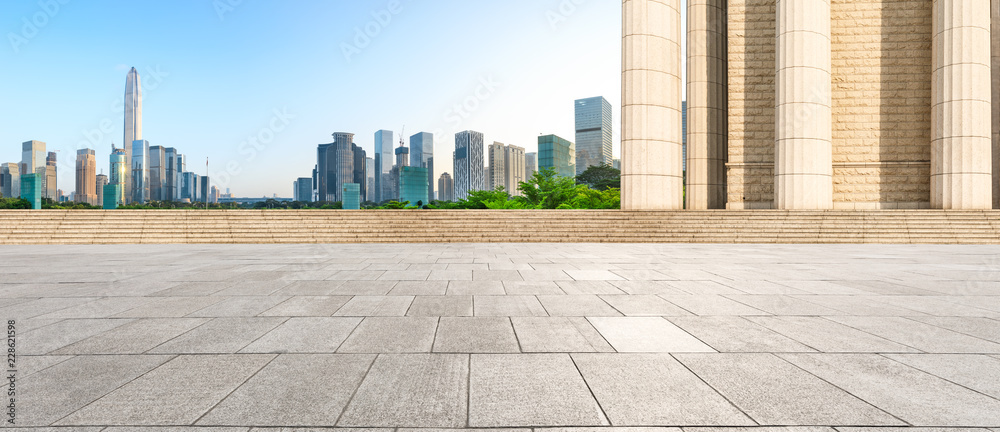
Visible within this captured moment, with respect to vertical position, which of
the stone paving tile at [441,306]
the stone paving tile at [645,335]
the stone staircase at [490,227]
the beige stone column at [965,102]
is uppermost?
the beige stone column at [965,102]

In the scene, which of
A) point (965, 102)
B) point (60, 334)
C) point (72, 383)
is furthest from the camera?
point (965, 102)

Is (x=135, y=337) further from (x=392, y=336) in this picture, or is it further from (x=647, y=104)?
(x=647, y=104)

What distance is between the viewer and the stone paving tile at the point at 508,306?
5.76 m

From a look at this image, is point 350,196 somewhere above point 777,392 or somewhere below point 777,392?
above

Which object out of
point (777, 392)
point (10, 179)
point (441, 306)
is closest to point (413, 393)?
point (777, 392)

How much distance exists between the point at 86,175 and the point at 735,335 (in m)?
211

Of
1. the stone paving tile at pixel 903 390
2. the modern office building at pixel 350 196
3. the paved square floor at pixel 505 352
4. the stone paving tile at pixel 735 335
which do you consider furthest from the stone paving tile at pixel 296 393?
the modern office building at pixel 350 196

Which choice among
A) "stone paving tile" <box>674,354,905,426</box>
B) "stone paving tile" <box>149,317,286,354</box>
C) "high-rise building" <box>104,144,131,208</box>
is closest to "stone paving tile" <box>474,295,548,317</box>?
"stone paving tile" <box>674,354,905,426</box>

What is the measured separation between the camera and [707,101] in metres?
30.5

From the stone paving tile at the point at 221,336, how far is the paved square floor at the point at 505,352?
0.09 feet

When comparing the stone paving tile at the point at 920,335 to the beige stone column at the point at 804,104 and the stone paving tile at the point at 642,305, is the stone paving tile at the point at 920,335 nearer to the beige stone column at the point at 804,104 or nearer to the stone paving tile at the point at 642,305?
the stone paving tile at the point at 642,305

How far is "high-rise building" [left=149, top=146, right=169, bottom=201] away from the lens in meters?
121

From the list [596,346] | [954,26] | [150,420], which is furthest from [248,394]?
[954,26]

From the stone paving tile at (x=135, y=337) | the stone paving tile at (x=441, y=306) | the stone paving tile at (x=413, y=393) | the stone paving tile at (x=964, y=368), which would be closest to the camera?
the stone paving tile at (x=413, y=393)
